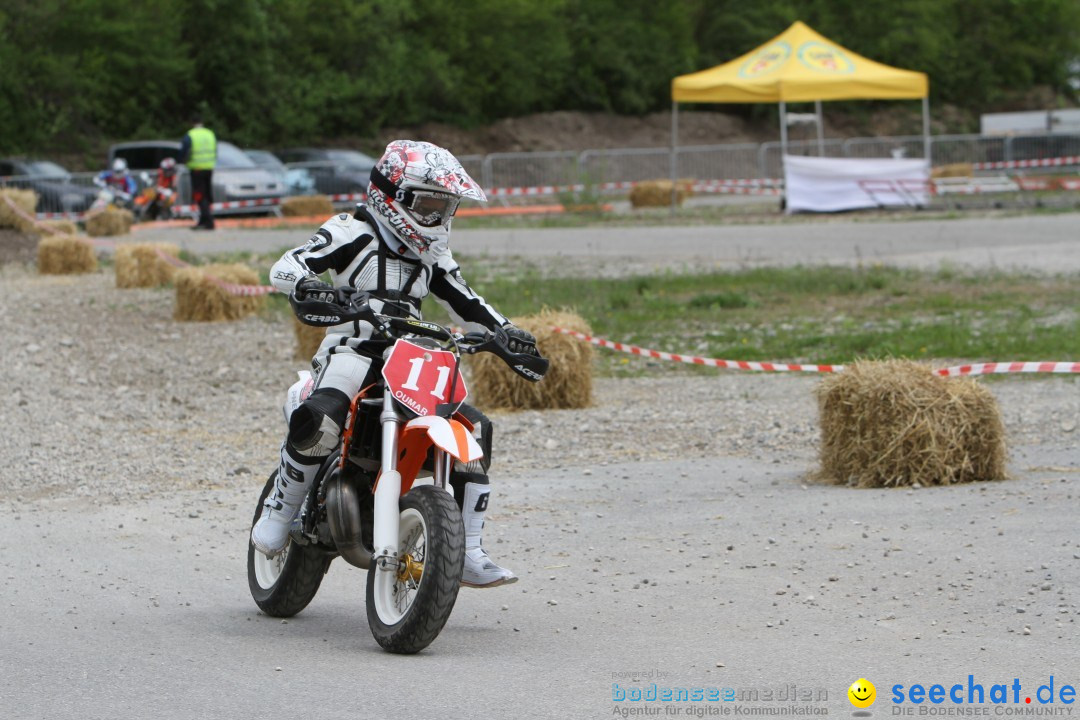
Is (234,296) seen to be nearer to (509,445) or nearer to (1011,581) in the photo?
(509,445)

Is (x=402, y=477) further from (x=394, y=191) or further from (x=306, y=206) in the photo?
(x=306, y=206)

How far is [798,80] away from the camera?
3114cm

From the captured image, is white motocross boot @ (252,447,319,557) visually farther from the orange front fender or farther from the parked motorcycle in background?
the parked motorcycle in background

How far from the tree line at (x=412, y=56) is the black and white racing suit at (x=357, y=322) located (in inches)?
1602

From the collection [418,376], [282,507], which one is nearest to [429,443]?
[418,376]

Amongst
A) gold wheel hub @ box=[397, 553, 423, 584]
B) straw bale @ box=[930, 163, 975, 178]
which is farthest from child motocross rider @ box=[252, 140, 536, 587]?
straw bale @ box=[930, 163, 975, 178]

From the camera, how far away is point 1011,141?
146 feet

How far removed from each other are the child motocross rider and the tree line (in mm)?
40667

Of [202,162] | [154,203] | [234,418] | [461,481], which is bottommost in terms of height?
[234,418]

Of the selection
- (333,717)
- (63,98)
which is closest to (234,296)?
(333,717)

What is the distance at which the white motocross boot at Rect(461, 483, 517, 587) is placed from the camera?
19.6ft

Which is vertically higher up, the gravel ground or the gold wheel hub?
the gold wheel hub

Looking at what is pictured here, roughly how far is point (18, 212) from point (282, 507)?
924 inches

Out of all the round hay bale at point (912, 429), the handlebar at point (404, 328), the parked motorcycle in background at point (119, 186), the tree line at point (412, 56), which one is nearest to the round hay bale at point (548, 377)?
the round hay bale at point (912, 429)
